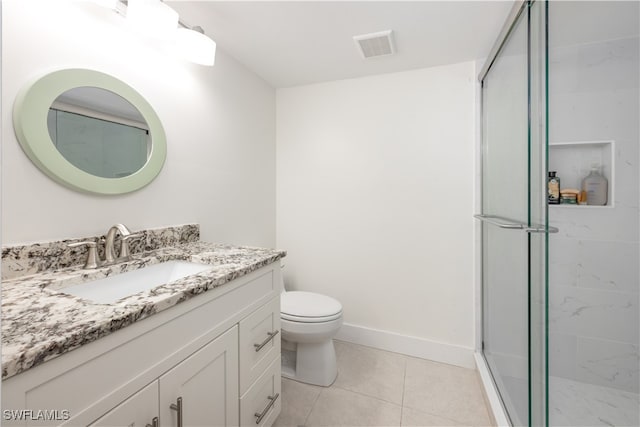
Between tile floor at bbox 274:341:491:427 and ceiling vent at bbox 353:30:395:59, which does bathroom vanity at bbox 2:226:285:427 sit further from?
ceiling vent at bbox 353:30:395:59

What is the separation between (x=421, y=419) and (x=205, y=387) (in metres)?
1.20

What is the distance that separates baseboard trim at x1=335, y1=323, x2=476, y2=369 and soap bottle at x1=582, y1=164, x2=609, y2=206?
1172 mm

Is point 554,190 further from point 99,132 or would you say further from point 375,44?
point 99,132

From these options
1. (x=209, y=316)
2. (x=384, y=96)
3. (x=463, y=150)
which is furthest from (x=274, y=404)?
(x=384, y=96)

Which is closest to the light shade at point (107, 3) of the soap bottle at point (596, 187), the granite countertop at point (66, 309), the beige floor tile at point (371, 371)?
the granite countertop at point (66, 309)

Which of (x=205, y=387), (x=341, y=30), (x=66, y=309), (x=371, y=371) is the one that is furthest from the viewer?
(x=371, y=371)

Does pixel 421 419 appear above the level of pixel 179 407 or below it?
below

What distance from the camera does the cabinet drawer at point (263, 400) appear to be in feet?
4.03

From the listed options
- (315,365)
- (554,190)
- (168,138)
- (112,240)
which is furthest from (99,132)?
(554,190)

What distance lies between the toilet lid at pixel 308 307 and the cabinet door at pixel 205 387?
646mm

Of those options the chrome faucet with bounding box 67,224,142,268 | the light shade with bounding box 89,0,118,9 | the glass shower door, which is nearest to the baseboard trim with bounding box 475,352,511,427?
the glass shower door

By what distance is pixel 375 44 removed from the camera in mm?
1808

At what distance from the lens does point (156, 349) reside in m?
0.87

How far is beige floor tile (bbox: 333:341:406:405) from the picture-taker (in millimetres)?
1813
